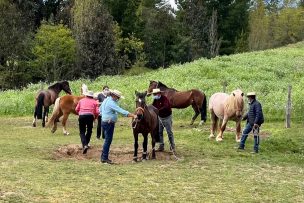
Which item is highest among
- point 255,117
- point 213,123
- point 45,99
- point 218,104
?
point 218,104

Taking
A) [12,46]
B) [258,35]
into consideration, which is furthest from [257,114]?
[258,35]

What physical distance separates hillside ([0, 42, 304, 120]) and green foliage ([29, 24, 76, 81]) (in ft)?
21.6

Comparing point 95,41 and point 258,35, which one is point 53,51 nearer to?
point 95,41

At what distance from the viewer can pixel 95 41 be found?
38.2 metres

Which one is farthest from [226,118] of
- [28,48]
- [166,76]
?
[28,48]

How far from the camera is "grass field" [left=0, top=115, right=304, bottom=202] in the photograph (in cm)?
841

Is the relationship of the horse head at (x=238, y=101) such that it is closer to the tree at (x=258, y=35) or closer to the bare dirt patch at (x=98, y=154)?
the bare dirt patch at (x=98, y=154)

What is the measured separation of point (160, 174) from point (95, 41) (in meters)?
29.1

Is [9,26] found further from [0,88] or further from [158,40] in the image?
[158,40]

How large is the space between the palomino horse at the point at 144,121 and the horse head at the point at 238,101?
11.8 feet

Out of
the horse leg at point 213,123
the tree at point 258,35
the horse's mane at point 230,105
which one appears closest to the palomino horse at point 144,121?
the horse's mane at point 230,105

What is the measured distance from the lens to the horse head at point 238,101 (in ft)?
48.3

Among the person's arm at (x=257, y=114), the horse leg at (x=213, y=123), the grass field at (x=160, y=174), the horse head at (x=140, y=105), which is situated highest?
the horse head at (x=140, y=105)

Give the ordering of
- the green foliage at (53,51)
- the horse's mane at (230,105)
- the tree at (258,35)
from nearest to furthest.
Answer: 1. the horse's mane at (230,105)
2. the green foliage at (53,51)
3. the tree at (258,35)
